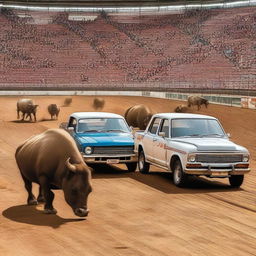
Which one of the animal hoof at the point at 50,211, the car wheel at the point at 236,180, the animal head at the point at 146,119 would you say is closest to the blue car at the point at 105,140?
the car wheel at the point at 236,180

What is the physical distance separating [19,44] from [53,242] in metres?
68.8

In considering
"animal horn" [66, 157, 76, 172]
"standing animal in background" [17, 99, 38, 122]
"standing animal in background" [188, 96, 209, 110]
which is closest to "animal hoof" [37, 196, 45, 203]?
"animal horn" [66, 157, 76, 172]

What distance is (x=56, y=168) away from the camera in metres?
10.1

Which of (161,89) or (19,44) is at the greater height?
(19,44)

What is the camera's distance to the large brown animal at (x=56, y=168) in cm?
934

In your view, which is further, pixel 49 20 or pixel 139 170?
pixel 49 20

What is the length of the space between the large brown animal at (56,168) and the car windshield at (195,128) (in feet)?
15.8

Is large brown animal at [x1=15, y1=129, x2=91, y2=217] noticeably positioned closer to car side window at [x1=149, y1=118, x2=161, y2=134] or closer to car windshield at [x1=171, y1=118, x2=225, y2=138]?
car windshield at [x1=171, y1=118, x2=225, y2=138]

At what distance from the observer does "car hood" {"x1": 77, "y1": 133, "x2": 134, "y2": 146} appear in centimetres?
1551

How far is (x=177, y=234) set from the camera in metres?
9.27

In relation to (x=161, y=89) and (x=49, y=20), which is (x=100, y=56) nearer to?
(x=49, y=20)

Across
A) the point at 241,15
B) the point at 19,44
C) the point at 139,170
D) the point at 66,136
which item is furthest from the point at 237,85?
the point at 66,136

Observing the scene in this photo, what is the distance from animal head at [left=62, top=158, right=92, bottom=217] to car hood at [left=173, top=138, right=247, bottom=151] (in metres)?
4.63

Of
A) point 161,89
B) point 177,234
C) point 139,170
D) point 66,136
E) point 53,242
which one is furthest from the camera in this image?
point 161,89
